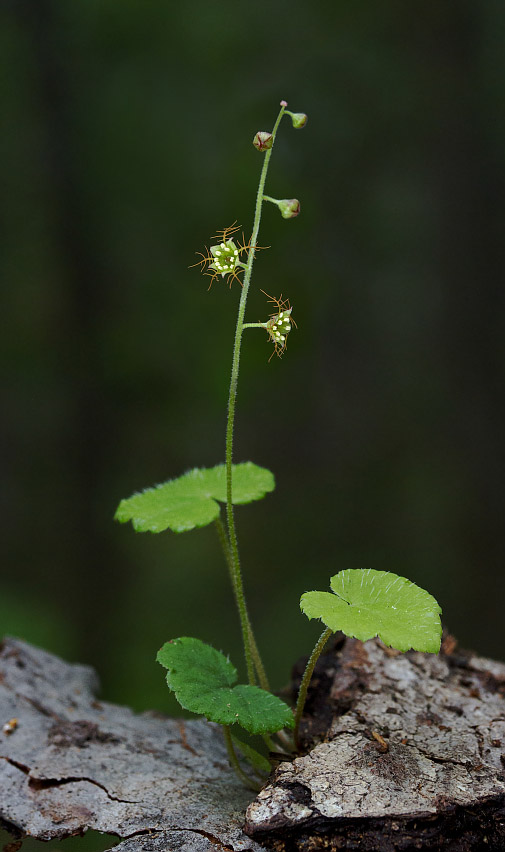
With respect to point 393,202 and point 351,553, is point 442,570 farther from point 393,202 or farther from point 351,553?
point 393,202

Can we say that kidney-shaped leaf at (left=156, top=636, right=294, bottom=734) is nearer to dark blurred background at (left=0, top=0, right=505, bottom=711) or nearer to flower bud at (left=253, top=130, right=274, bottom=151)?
flower bud at (left=253, top=130, right=274, bottom=151)

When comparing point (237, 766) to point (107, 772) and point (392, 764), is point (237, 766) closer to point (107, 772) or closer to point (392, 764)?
point (107, 772)

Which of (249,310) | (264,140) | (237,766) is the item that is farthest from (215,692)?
(249,310)

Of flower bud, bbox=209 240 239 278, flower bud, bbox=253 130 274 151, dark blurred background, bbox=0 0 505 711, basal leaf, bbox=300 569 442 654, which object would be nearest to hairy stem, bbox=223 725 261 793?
basal leaf, bbox=300 569 442 654

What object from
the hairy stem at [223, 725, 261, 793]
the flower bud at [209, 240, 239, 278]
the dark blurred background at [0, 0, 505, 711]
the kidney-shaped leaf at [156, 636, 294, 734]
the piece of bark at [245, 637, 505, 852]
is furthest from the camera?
the dark blurred background at [0, 0, 505, 711]

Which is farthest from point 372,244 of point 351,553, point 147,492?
point 147,492

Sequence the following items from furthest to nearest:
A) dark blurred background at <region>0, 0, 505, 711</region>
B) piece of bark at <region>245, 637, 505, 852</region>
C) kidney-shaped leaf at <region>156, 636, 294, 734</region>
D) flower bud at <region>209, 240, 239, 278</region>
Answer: dark blurred background at <region>0, 0, 505, 711</region>, flower bud at <region>209, 240, 239, 278</region>, kidney-shaped leaf at <region>156, 636, 294, 734</region>, piece of bark at <region>245, 637, 505, 852</region>
